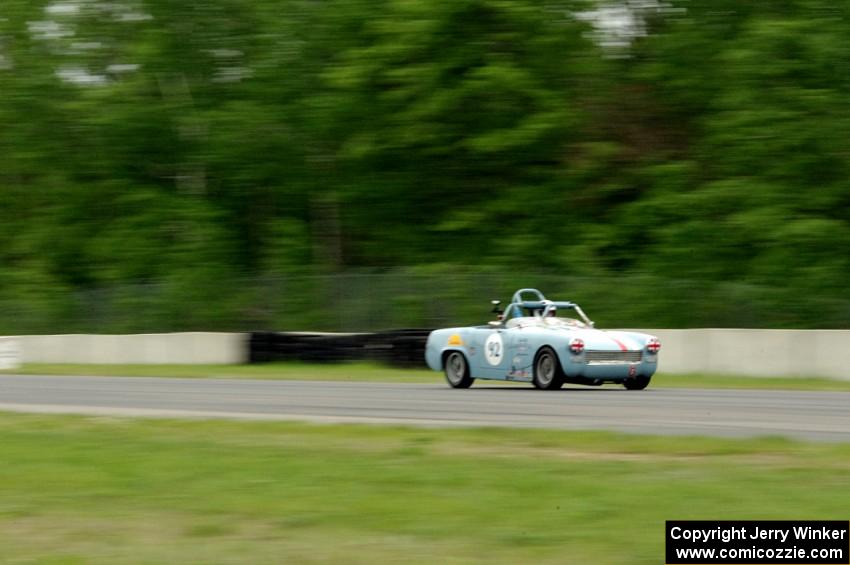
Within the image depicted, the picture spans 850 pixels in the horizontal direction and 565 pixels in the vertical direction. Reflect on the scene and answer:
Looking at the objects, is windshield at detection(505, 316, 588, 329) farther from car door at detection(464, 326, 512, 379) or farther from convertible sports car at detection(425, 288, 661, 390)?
car door at detection(464, 326, 512, 379)

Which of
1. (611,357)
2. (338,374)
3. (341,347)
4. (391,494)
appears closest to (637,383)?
(611,357)

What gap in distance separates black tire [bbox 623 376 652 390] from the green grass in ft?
5.74

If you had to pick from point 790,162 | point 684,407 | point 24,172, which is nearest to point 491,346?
point 684,407

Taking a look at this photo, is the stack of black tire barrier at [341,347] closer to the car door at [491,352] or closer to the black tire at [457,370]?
the black tire at [457,370]

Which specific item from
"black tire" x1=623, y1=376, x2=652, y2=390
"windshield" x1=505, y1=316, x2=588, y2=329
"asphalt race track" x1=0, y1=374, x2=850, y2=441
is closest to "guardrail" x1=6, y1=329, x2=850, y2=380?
"asphalt race track" x1=0, y1=374, x2=850, y2=441

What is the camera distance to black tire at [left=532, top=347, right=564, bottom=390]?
1678 centimetres

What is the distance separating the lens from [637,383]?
17484 millimetres

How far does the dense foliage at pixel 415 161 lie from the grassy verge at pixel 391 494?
1459 centimetres

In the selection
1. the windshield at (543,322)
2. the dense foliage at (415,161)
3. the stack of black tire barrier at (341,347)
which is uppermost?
the dense foliage at (415,161)

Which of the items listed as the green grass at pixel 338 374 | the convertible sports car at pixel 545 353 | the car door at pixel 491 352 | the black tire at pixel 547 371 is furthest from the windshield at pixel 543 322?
the green grass at pixel 338 374

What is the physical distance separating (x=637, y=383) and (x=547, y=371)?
4.30 ft

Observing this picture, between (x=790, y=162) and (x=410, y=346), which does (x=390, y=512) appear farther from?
(x=790, y=162)

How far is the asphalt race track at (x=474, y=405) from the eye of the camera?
1188 cm

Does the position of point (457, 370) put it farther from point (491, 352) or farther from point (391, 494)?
point (391, 494)
